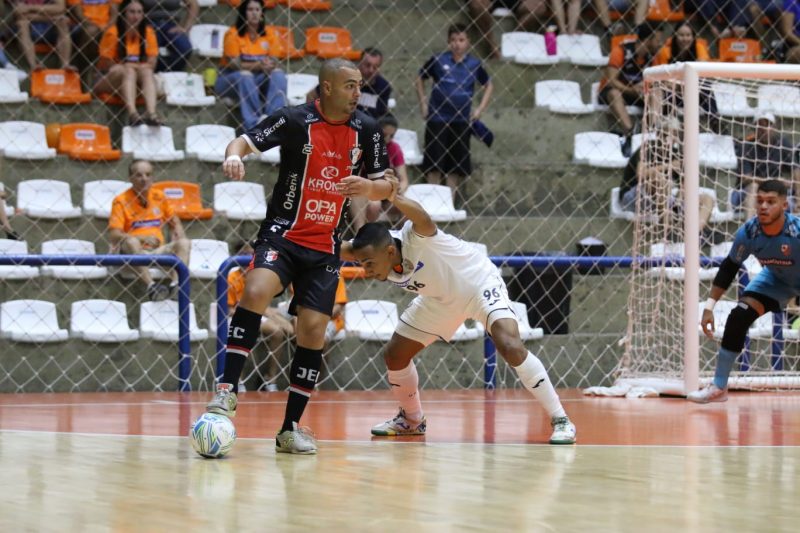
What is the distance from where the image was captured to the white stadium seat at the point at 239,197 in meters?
11.7

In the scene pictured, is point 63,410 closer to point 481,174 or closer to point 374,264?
point 374,264

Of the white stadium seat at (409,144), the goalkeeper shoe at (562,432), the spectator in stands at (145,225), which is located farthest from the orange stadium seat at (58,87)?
the goalkeeper shoe at (562,432)

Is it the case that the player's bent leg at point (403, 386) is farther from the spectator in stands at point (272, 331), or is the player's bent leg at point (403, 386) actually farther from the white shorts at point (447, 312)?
the spectator in stands at point (272, 331)

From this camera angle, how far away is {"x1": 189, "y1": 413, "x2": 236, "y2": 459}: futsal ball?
5715 millimetres

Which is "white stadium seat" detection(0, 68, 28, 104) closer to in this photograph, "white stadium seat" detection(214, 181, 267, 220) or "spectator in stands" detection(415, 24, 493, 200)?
"white stadium seat" detection(214, 181, 267, 220)

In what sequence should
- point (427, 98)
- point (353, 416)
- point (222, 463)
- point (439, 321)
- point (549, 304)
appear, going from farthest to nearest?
1. point (427, 98)
2. point (549, 304)
3. point (353, 416)
4. point (439, 321)
5. point (222, 463)

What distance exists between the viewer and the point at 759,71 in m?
9.93

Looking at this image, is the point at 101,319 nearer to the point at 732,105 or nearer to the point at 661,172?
the point at 661,172

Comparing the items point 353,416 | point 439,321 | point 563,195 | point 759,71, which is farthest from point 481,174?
point 439,321

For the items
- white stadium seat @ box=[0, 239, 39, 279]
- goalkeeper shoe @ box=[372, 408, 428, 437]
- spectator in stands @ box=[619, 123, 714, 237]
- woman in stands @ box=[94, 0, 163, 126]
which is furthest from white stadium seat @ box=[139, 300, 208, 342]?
spectator in stands @ box=[619, 123, 714, 237]

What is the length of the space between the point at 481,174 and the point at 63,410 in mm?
5761

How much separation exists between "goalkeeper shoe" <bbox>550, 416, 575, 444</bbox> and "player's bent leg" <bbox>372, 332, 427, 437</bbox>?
84cm

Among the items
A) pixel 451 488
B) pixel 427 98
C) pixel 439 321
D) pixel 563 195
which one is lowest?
pixel 451 488

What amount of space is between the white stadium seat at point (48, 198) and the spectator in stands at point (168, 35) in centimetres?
206
